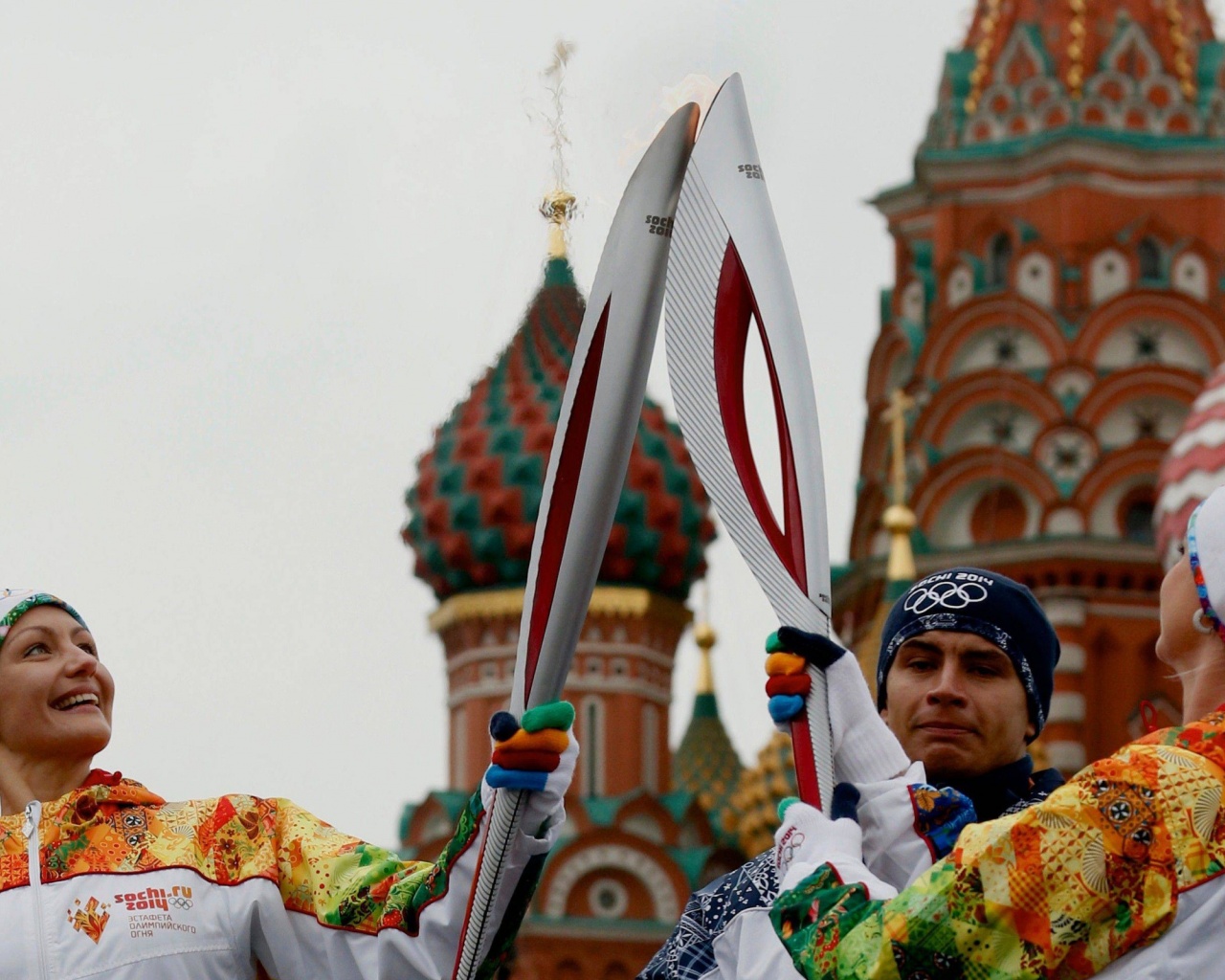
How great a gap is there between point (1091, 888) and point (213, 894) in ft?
5.08

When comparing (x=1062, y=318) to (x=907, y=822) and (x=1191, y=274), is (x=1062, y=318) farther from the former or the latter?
(x=907, y=822)

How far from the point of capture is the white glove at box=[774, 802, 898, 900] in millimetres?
3674

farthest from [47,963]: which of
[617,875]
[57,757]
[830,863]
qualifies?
[617,875]

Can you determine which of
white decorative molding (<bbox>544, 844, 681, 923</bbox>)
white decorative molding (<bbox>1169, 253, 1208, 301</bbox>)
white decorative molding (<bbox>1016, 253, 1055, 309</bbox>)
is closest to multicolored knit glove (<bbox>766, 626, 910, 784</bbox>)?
white decorative molding (<bbox>544, 844, 681, 923</bbox>)

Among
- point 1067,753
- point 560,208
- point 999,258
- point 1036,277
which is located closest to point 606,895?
point 1067,753

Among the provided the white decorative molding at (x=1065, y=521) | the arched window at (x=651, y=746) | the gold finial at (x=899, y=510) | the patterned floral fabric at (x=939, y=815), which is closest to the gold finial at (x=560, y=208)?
the patterned floral fabric at (x=939, y=815)

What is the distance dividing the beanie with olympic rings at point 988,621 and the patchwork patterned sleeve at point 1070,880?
94 cm

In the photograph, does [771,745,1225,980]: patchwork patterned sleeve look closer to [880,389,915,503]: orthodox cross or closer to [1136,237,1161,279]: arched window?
[880,389,915,503]: orthodox cross

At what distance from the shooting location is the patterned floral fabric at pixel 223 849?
425 cm

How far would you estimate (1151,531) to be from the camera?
25.8 metres

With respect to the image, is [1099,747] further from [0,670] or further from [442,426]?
[0,670]

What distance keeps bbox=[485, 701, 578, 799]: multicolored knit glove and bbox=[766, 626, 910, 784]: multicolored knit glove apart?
0.98 ft

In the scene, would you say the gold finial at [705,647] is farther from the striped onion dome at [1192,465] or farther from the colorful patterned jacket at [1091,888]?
the colorful patterned jacket at [1091,888]

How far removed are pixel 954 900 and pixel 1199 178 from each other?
24.5 meters
